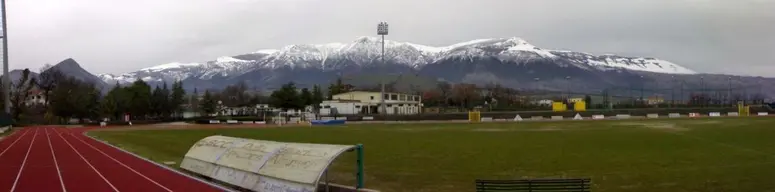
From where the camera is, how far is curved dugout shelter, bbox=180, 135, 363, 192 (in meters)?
18.0

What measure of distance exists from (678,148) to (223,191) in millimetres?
22053

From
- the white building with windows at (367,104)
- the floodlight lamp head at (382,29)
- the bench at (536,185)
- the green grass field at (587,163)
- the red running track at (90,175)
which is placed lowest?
the red running track at (90,175)

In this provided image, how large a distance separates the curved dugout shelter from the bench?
164 inches

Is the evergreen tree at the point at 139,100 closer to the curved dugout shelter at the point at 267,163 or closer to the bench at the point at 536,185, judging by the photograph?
the curved dugout shelter at the point at 267,163

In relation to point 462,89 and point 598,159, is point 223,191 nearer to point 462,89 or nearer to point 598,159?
point 598,159

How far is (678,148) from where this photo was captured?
3192 centimetres

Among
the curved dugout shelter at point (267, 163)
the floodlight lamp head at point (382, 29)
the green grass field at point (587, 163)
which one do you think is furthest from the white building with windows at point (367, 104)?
the curved dugout shelter at point (267, 163)

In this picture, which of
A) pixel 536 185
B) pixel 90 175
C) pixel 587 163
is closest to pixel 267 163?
pixel 536 185

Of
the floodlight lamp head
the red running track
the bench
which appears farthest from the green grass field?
the floodlight lamp head

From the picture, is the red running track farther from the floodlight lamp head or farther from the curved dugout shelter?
the floodlight lamp head

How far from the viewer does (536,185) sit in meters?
15.3

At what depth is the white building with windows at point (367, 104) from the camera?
13879 cm

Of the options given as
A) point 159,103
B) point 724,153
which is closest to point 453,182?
point 724,153

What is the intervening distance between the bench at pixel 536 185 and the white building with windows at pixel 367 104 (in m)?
117
